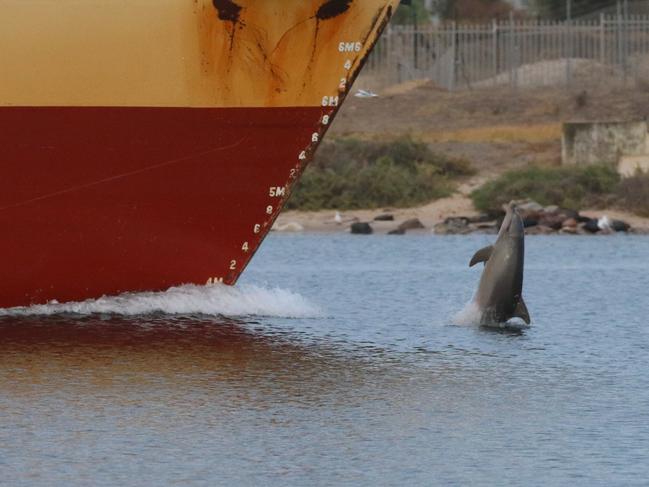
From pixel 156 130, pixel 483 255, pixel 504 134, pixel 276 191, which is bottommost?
pixel 483 255

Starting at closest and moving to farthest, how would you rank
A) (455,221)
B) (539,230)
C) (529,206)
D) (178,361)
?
1. (178,361)
2. (455,221)
3. (539,230)
4. (529,206)

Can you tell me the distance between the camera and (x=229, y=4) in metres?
20.2

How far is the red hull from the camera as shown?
1983cm

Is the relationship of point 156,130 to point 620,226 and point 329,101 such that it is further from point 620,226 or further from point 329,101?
point 620,226

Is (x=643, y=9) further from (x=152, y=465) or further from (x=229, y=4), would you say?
(x=152, y=465)

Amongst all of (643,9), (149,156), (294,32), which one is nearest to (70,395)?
(149,156)

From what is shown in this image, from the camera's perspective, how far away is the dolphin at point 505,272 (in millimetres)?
20094

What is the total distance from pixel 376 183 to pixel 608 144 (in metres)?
6.84

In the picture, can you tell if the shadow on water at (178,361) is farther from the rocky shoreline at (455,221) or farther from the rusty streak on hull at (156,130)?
the rocky shoreline at (455,221)

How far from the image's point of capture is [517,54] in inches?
2308

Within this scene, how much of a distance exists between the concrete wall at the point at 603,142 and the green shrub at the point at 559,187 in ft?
6.13

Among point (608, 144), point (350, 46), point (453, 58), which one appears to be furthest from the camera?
point (453, 58)

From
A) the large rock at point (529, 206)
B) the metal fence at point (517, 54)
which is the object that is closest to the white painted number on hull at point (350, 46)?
the large rock at point (529, 206)

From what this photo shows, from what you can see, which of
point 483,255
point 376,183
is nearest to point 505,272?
point 483,255
